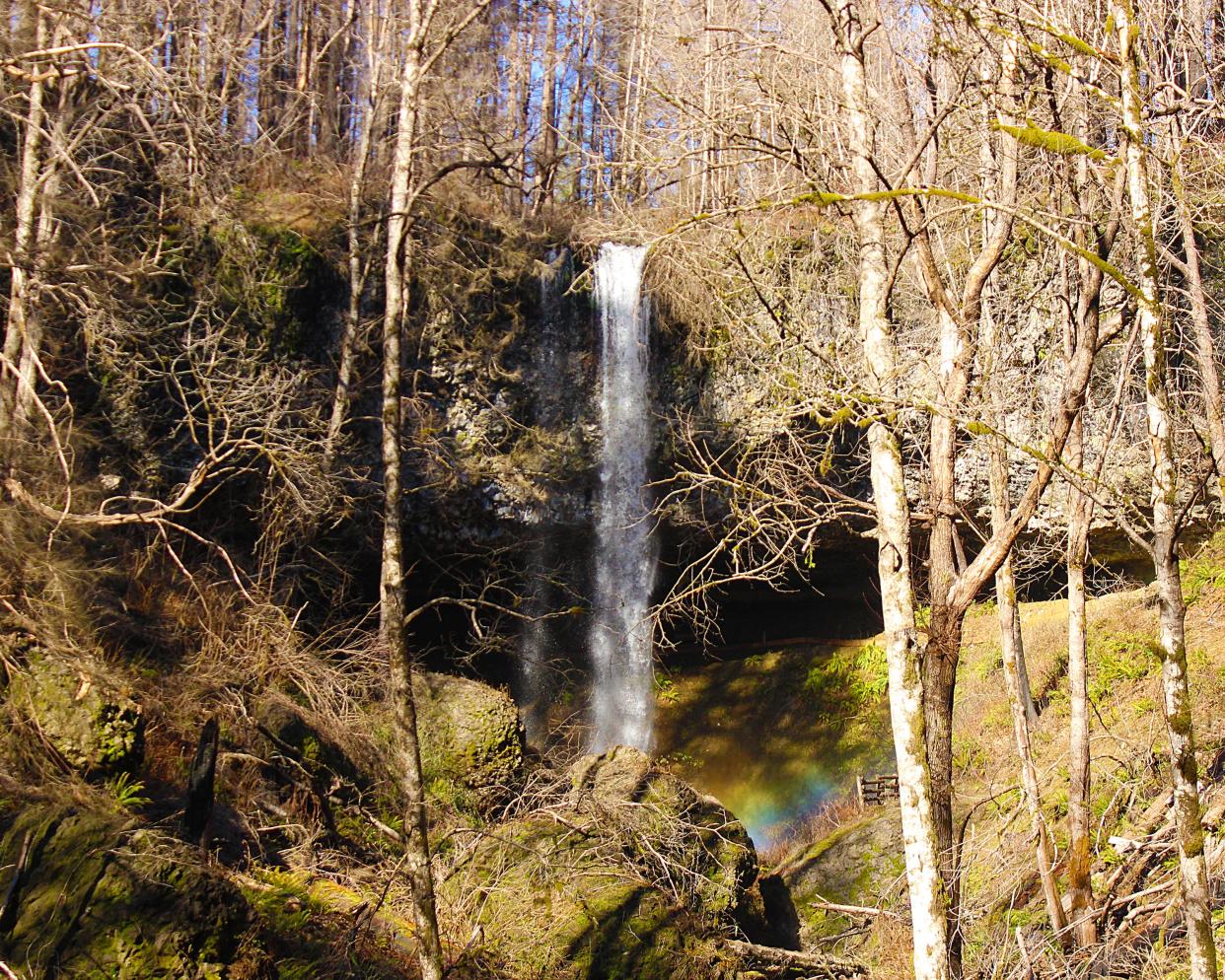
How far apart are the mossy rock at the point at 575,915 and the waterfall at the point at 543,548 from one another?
7.41 meters

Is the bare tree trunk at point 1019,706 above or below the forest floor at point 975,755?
above

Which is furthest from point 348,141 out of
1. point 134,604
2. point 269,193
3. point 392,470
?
point 392,470

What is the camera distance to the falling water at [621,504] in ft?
50.8

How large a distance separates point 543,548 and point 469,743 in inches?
242

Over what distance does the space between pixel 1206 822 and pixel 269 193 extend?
13.7 m

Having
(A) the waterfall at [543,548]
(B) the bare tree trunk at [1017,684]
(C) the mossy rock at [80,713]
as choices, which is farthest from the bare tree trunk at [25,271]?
(A) the waterfall at [543,548]

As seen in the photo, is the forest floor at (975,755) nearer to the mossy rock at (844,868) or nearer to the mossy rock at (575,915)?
the mossy rock at (844,868)

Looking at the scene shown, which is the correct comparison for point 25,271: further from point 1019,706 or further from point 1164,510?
point 1019,706

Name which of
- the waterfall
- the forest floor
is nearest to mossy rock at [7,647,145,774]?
the forest floor

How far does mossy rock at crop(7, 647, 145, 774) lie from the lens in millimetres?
7215

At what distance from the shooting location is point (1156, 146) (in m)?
6.21

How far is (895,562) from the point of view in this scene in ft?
15.7

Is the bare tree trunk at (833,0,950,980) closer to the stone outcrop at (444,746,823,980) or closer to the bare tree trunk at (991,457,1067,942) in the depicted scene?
the bare tree trunk at (991,457,1067,942)

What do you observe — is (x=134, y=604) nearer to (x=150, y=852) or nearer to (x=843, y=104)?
(x=150, y=852)
